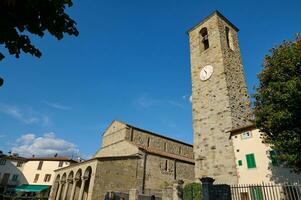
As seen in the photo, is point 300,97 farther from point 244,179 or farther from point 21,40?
point 21,40

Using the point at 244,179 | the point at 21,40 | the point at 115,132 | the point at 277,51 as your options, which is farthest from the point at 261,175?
the point at 115,132

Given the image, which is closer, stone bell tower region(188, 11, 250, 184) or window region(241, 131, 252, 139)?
window region(241, 131, 252, 139)

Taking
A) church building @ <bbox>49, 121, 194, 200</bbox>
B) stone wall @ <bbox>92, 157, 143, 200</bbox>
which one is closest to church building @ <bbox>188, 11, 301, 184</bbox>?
church building @ <bbox>49, 121, 194, 200</bbox>

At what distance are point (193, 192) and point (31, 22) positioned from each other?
18.4 metres

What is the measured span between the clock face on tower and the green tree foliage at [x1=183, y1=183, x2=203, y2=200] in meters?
10.6

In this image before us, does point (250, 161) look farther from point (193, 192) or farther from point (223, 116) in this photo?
point (193, 192)

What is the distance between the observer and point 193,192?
19.1 meters

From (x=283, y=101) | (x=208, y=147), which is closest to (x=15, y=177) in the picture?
(x=208, y=147)

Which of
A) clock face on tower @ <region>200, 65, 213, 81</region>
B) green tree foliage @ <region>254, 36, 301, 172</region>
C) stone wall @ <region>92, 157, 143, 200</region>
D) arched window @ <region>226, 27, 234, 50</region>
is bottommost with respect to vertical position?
stone wall @ <region>92, 157, 143, 200</region>

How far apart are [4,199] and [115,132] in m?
17.8

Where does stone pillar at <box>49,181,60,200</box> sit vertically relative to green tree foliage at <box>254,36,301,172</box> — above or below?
below

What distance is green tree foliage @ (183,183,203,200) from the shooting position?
735 inches

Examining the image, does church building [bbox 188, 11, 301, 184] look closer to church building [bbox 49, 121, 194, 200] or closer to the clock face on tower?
the clock face on tower

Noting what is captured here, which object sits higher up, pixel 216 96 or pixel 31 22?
pixel 216 96
